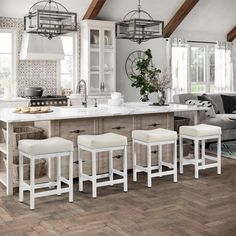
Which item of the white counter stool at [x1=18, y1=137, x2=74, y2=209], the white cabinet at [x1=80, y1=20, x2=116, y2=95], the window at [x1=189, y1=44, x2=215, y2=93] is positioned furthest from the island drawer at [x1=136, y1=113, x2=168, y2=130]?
the window at [x1=189, y1=44, x2=215, y2=93]

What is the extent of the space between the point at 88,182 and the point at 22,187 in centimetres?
103

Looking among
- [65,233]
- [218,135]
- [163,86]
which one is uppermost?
→ [163,86]

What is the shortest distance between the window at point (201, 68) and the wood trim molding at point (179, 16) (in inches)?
38.3

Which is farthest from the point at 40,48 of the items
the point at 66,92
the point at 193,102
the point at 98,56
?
the point at 193,102

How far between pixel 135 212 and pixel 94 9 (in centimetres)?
523

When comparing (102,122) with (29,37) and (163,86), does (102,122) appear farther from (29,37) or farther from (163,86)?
(29,37)

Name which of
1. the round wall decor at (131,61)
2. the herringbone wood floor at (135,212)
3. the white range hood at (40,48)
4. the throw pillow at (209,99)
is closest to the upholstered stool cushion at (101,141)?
the herringbone wood floor at (135,212)

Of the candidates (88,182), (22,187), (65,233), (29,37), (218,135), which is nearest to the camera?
(65,233)

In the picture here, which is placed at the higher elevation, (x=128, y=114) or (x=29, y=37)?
(x=29, y=37)

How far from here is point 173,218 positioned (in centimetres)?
383

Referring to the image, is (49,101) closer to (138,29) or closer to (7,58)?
(7,58)

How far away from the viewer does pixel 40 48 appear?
7.95m

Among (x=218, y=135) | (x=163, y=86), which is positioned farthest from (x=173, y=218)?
(x=163, y=86)

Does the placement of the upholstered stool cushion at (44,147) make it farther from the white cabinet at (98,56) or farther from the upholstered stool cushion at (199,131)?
the white cabinet at (98,56)
